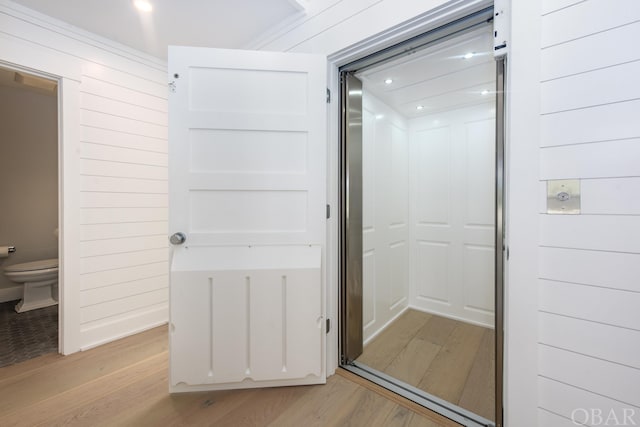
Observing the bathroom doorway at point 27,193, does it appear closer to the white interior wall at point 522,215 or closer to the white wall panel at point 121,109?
the white wall panel at point 121,109

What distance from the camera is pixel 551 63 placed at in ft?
3.22

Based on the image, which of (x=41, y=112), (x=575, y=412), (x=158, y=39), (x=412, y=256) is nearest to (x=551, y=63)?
(x=575, y=412)

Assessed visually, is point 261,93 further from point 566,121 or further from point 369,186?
point 566,121

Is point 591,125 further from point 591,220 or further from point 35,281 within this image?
point 35,281

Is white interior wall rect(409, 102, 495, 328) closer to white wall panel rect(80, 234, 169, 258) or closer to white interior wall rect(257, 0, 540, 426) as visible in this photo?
white interior wall rect(257, 0, 540, 426)

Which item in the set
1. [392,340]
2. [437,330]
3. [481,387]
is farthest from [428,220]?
[481,387]

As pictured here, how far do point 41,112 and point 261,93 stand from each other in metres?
3.63

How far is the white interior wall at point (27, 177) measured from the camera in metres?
3.01

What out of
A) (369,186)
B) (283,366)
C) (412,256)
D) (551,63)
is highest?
(551,63)

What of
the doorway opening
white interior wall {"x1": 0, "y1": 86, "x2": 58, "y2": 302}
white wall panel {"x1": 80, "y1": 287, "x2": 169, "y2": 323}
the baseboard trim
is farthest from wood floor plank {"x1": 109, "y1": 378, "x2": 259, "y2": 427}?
white interior wall {"x1": 0, "y1": 86, "x2": 58, "y2": 302}

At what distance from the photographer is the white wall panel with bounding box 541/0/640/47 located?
2.85 ft

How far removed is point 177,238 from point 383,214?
166cm

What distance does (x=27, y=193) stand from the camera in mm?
3156

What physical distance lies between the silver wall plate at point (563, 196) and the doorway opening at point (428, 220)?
190mm
